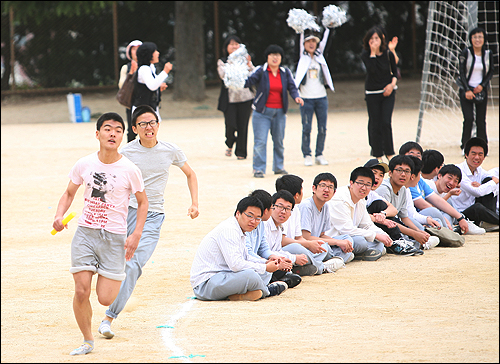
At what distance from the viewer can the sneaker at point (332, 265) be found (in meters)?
6.34

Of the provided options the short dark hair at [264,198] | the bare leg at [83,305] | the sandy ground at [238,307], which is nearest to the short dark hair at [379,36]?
the sandy ground at [238,307]

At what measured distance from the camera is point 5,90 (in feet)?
72.7

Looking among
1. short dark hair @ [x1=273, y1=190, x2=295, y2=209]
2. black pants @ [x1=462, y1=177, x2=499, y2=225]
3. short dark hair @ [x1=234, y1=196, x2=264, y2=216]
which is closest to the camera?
short dark hair @ [x1=234, y1=196, x2=264, y2=216]

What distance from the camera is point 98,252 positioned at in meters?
4.39

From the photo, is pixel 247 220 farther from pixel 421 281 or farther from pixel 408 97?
pixel 408 97

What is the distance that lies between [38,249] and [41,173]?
4519 mm

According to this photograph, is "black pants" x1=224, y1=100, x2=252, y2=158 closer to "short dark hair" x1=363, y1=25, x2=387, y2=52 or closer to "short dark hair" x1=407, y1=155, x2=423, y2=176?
"short dark hair" x1=363, y1=25, x2=387, y2=52

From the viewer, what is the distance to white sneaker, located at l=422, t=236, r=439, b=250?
7.19 metres

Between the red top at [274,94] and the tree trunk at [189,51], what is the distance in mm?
11323

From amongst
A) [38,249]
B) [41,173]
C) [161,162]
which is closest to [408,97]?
[41,173]

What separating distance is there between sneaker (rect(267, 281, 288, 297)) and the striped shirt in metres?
0.21

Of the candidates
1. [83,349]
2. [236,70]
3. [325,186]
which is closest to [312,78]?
[236,70]

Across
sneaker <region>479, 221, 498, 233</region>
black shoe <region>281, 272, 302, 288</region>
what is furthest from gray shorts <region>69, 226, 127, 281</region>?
sneaker <region>479, 221, 498, 233</region>

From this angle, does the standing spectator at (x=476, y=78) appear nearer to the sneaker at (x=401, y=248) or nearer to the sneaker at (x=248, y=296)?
the sneaker at (x=401, y=248)
